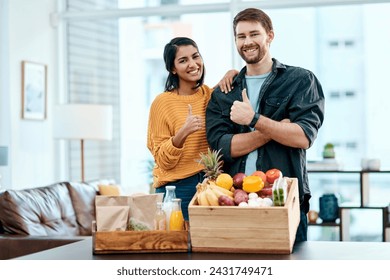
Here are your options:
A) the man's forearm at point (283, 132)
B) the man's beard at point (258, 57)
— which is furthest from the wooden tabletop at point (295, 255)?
the man's beard at point (258, 57)

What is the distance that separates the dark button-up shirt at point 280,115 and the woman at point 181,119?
15 cm

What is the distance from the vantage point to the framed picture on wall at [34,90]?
723 centimetres

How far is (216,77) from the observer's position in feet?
24.7

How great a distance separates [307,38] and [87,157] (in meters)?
2.61

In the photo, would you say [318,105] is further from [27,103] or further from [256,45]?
[27,103]

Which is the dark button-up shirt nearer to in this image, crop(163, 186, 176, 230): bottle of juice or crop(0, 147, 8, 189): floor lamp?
crop(163, 186, 176, 230): bottle of juice

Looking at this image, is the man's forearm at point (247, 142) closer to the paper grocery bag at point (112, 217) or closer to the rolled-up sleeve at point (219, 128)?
the rolled-up sleeve at point (219, 128)

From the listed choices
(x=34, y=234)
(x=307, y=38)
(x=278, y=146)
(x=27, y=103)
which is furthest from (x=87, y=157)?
(x=278, y=146)

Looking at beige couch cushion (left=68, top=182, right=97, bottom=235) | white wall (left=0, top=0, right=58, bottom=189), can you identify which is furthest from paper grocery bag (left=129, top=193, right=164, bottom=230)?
white wall (left=0, top=0, right=58, bottom=189)

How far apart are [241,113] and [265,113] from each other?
23 cm

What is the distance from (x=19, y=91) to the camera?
718 centimetres

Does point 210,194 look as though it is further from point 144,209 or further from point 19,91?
point 19,91

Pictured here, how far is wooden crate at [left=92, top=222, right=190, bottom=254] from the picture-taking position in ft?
7.83

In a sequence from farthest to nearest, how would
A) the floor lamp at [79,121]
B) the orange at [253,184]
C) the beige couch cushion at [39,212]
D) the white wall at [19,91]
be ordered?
the white wall at [19,91], the floor lamp at [79,121], the beige couch cushion at [39,212], the orange at [253,184]
